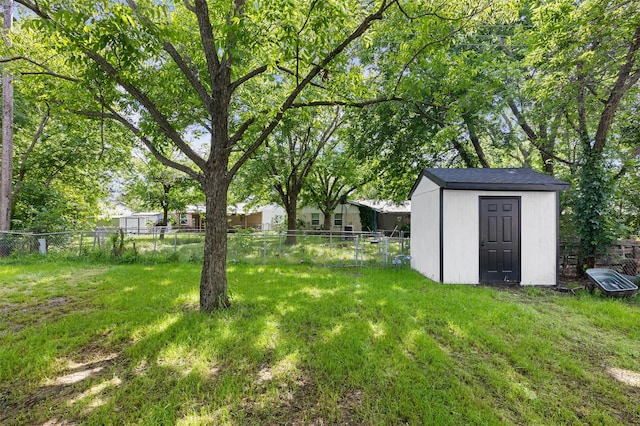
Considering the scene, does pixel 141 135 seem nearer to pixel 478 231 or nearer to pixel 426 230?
pixel 426 230

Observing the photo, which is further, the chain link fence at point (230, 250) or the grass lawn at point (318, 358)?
the chain link fence at point (230, 250)

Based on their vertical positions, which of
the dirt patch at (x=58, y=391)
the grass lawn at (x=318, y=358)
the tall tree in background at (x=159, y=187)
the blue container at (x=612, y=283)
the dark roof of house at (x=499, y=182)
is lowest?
the dirt patch at (x=58, y=391)

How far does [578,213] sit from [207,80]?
28.2ft

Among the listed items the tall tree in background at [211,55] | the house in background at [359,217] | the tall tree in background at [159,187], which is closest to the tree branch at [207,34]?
the tall tree in background at [211,55]

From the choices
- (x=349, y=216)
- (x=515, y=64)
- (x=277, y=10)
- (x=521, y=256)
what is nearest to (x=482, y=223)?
(x=521, y=256)

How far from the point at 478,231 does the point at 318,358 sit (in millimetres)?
5046

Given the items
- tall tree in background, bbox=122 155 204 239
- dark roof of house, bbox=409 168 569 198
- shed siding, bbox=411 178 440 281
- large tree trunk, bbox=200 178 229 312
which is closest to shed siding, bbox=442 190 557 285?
dark roof of house, bbox=409 168 569 198

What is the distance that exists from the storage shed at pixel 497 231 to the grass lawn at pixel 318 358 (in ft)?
3.35

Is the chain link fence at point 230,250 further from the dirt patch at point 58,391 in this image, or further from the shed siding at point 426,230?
the dirt patch at point 58,391

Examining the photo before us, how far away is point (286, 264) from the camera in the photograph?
8336mm

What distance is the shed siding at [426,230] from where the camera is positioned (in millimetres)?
6586

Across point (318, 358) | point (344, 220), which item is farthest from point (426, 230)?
point (344, 220)

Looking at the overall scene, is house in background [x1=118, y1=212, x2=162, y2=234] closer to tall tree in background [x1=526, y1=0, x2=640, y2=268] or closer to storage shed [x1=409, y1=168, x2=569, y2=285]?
storage shed [x1=409, y1=168, x2=569, y2=285]

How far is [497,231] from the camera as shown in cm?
630
